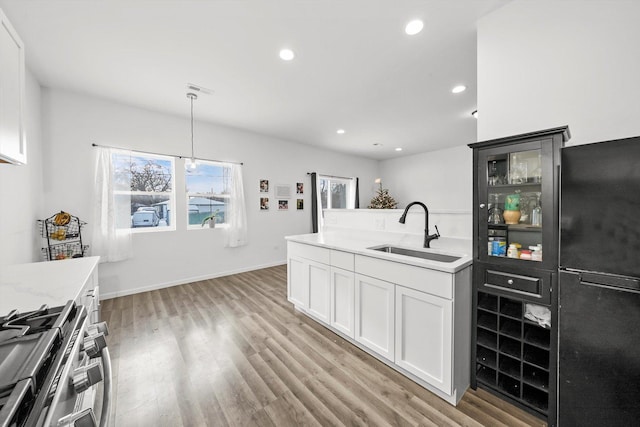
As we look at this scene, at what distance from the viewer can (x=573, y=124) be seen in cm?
147

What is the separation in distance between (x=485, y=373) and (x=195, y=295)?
11.3 ft

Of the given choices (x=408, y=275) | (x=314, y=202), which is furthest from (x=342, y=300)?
(x=314, y=202)

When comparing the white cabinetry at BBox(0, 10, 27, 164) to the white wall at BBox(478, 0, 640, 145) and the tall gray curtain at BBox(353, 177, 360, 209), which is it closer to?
the white wall at BBox(478, 0, 640, 145)

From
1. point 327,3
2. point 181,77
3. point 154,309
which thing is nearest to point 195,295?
point 154,309

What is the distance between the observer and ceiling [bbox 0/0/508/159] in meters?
1.82

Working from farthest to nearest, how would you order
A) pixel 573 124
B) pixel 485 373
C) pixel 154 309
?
pixel 154 309 < pixel 485 373 < pixel 573 124

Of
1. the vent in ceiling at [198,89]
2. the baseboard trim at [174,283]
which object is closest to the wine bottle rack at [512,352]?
the vent in ceiling at [198,89]

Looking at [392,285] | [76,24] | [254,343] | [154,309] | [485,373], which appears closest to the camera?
[485,373]

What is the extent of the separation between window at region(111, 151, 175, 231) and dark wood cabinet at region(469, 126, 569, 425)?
418 cm

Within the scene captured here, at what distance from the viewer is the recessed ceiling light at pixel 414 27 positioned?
1934 mm

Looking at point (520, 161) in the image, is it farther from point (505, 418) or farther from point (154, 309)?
point (154, 309)

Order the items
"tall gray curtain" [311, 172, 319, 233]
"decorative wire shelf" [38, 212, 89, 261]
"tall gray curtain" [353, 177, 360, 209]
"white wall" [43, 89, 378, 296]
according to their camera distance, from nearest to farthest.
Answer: "decorative wire shelf" [38, 212, 89, 261] → "white wall" [43, 89, 378, 296] → "tall gray curtain" [311, 172, 319, 233] → "tall gray curtain" [353, 177, 360, 209]

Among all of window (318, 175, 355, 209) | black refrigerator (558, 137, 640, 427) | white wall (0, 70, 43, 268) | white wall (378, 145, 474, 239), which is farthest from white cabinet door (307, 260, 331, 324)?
white wall (378, 145, 474, 239)

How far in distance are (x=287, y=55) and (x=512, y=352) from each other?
9.80 ft
